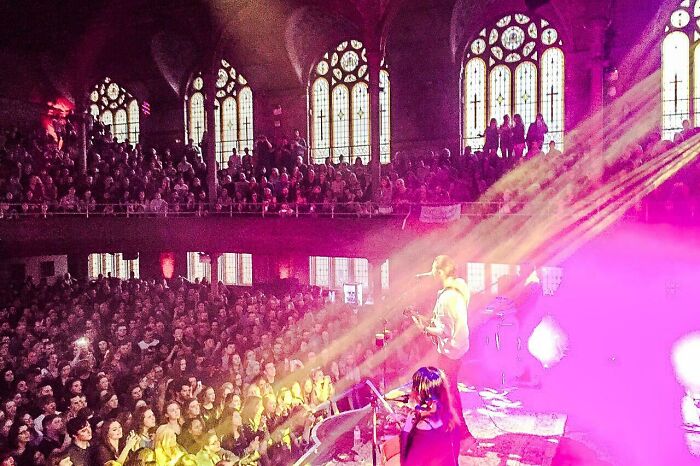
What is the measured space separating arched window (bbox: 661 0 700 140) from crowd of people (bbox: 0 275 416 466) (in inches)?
520

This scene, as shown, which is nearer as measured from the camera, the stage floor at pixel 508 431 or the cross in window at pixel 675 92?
the stage floor at pixel 508 431

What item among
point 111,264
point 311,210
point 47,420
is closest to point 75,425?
point 47,420

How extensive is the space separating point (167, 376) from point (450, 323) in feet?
18.0

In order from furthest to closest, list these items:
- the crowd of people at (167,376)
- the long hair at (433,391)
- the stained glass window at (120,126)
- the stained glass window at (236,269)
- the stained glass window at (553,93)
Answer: the stained glass window at (120,126) → the stained glass window at (236,269) → the stained glass window at (553,93) → the crowd of people at (167,376) → the long hair at (433,391)

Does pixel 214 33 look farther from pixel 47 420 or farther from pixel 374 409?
pixel 374 409

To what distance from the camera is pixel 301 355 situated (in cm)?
1179

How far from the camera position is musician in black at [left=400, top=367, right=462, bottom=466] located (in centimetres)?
562

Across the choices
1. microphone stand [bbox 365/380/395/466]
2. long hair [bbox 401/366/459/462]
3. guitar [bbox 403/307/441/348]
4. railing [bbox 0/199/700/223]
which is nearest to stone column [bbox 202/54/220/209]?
railing [bbox 0/199/700/223]

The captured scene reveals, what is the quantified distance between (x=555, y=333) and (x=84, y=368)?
9.48 metres

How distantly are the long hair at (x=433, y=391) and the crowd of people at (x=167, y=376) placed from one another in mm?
2997

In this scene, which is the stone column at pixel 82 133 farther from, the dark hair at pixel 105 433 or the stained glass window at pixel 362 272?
the dark hair at pixel 105 433

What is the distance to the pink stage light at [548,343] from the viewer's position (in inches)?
517

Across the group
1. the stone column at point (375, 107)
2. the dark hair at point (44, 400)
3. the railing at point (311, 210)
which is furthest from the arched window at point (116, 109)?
the dark hair at point (44, 400)

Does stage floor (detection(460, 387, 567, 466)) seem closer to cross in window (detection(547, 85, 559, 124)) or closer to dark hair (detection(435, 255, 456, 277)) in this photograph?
dark hair (detection(435, 255, 456, 277))
